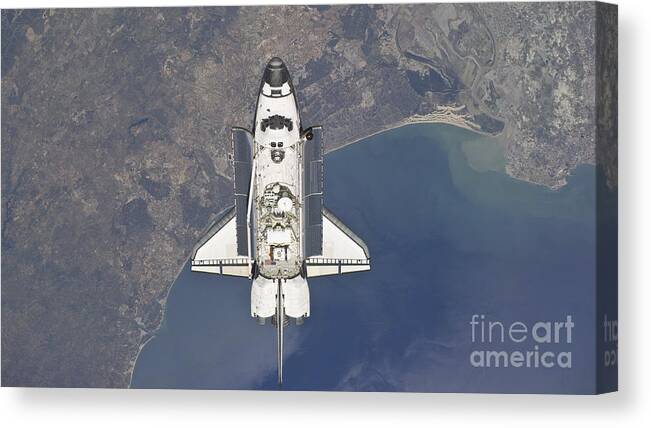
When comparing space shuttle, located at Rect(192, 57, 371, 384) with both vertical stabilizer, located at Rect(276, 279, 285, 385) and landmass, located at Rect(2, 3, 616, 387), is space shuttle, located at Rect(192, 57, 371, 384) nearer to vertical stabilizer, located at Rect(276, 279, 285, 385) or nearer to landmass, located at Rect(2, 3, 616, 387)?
vertical stabilizer, located at Rect(276, 279, 285, 385)

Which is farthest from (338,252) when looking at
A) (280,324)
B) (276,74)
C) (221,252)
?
(276,74)

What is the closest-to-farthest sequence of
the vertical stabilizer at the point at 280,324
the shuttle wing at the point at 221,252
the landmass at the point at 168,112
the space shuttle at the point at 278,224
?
the landmass at the point at 168,112, the space shuttle at the point at 278,224, the vertical stabilizer at the point at 280,324, the shuttle wing at the point at 221,252

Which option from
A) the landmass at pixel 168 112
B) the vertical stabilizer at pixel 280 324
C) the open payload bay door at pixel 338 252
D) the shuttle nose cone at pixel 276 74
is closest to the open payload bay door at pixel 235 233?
the landmass at pixel 168 112

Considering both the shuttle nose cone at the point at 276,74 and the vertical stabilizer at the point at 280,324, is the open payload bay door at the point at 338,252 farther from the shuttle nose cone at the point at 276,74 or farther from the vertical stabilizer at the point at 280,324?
the shuttle nose cone at the point at 276,74

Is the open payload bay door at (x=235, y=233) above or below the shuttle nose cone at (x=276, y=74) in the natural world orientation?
below

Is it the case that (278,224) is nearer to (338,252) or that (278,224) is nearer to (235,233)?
(235,233)

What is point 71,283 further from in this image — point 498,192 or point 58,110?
point 498,192

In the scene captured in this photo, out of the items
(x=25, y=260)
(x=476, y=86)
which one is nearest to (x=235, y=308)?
(x=25, y=260)
